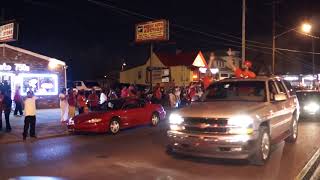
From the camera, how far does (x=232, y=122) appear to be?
29.4ft

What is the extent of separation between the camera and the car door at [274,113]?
10.2 metres

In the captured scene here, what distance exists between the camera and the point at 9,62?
87.6 ft

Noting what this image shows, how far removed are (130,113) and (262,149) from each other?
825 cm

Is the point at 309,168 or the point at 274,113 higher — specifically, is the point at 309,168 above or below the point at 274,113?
below

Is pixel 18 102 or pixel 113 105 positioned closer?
pixel 113 105

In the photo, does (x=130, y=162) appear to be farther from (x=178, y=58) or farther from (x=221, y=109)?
(x=178, y=58)

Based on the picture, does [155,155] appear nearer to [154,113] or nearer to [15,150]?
[15,150]

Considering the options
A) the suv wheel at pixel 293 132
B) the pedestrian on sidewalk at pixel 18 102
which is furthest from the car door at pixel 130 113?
the pedestrian on sidewalk at pixel 18 102

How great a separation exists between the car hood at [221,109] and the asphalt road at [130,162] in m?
1.14

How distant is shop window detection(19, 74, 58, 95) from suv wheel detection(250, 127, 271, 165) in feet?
66.0

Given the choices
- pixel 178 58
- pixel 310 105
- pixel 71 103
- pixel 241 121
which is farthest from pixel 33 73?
pixel 178 58

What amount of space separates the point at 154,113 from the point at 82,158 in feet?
26.9

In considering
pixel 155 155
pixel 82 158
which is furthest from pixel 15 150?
pixel 155 155

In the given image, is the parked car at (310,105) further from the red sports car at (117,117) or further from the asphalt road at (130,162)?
the red sports car at (117,117)
